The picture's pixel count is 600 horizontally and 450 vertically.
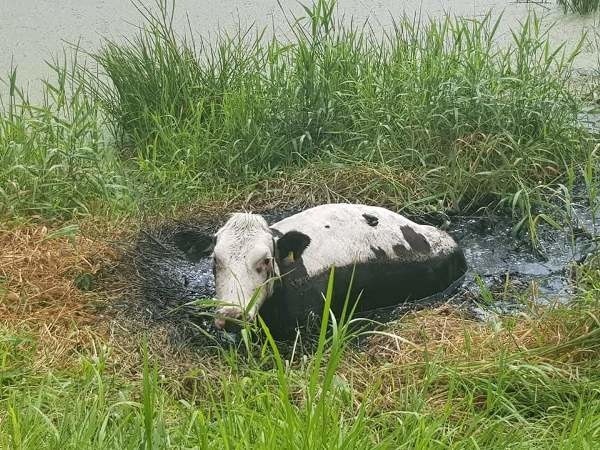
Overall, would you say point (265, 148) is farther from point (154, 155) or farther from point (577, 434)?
point (577, 434)

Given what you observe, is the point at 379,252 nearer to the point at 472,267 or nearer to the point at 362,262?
the point at 362,262

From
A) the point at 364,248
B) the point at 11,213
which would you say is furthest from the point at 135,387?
the point at 11,213

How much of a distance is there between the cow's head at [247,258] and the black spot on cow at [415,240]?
0.67 m

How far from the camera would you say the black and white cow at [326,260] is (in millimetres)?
3938

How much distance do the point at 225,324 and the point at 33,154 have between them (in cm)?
214

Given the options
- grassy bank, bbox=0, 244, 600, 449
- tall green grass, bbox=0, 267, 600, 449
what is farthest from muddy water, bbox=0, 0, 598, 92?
tall green grass, bbox=0, 267, 600, 449

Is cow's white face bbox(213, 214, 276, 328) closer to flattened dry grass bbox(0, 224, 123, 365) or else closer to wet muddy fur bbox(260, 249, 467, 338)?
wet muddy fur bbox(260, 249, 467, 338)

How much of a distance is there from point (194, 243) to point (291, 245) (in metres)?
0.50

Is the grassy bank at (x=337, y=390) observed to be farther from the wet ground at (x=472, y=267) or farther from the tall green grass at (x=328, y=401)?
the wet ground at (x=472, y=267)

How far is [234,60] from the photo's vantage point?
236 inches

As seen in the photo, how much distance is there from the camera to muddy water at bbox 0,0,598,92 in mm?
7918

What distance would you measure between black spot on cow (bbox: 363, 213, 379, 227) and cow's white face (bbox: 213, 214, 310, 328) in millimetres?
485

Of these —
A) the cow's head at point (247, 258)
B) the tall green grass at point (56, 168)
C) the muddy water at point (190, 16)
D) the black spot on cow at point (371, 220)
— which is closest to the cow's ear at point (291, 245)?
the cow's head at point (247, 258)

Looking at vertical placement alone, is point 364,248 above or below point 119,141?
below
